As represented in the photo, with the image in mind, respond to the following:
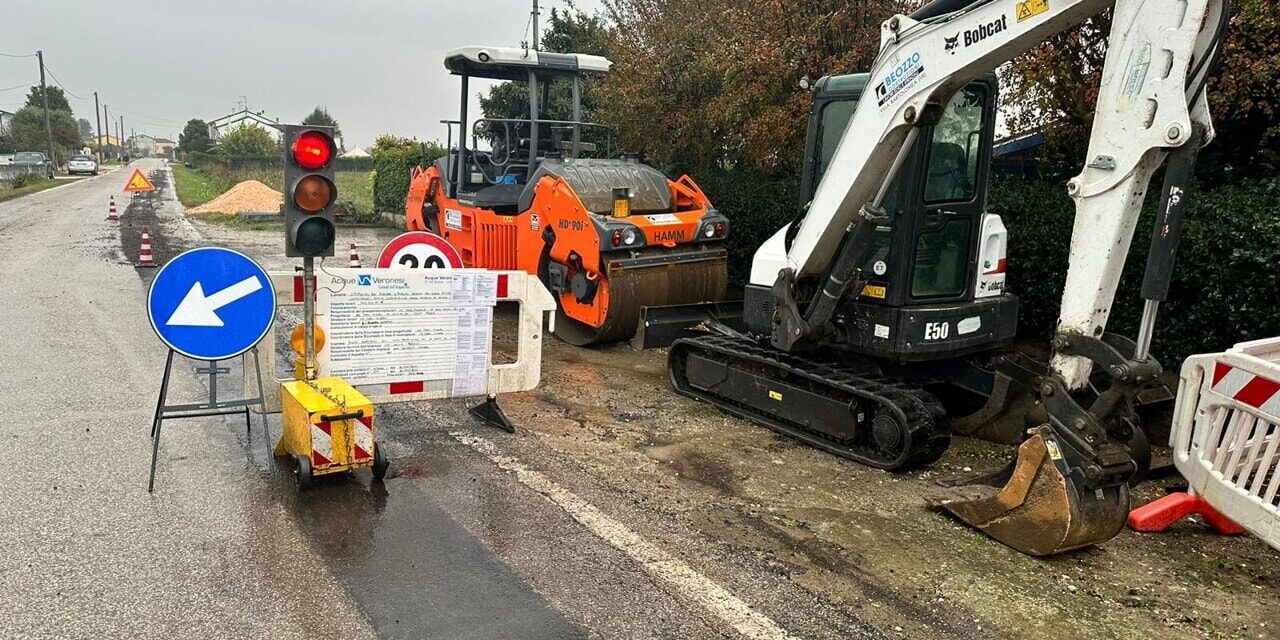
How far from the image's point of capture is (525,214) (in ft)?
31.3

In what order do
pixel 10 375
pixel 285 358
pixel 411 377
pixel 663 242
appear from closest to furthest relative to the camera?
pixel 411 377, pixel 10 375, pixel 285 358, pixel 663 242

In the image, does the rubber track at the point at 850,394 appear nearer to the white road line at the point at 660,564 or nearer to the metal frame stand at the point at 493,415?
the metal frame stand at the point at 493,415

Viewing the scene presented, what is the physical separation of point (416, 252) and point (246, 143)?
66.2 m

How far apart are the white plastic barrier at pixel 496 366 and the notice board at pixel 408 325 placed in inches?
2.6

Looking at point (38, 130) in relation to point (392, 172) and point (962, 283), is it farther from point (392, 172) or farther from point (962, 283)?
→ point (962, 283)

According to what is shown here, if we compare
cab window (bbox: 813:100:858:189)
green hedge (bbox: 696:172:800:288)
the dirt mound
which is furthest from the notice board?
the dirt mound

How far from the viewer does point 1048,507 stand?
4484 millimetres

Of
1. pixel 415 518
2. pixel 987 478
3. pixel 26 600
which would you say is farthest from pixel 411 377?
pixel 987 478

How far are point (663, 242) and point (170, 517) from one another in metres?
5.40

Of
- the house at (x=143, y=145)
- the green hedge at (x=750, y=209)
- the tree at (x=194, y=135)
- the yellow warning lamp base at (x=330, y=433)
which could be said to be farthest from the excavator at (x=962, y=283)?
the house at (x=143, y=145)

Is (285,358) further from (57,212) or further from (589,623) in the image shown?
(57,212)

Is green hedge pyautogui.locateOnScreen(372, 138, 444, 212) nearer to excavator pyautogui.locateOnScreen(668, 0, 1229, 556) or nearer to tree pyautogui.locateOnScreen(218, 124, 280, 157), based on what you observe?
excavator pyautogui.locateOnScreen(668, 0, 1229, 556)

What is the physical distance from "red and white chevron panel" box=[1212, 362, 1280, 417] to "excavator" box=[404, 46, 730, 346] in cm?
516

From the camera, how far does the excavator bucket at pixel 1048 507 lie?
441 cm
